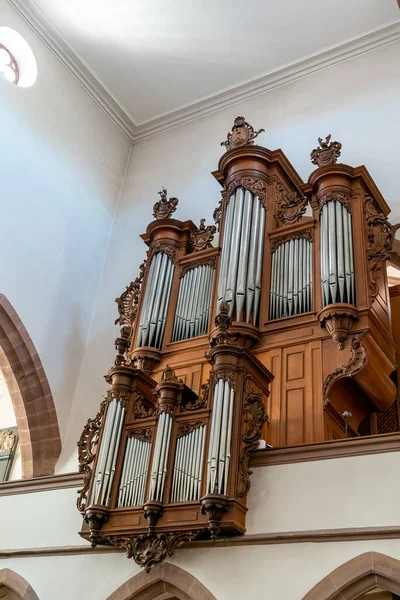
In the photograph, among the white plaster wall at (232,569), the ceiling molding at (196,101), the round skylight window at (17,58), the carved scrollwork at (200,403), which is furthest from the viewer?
the ceiling molding at (196,101)

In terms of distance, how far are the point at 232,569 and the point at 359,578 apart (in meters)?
1.15

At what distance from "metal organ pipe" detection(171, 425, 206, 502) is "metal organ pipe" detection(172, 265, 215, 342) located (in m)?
2.10

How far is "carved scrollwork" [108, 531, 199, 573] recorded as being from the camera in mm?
6176


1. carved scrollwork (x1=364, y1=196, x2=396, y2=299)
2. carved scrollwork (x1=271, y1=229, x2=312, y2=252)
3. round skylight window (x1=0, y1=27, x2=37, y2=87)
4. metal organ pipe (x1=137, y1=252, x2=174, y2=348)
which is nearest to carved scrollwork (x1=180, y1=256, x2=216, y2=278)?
metal organ pipe (x1=137, y1=252, x2=174, y2=348)

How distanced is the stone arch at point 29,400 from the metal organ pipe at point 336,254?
4712 millimetres

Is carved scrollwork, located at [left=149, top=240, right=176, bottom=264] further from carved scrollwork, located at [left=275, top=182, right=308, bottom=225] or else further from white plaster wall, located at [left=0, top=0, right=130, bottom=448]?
white plaster wall, located at [left=0, top=0, right=130, bottom=448]

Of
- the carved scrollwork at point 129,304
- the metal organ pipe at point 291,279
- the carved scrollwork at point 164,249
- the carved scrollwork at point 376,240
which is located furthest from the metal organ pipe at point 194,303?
the carved scrollwork at point 376,240

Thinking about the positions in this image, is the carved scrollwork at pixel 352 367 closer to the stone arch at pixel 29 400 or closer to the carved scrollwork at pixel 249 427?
the carved scrollwork at pixel 249 427

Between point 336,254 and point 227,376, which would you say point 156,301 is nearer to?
point 336,254

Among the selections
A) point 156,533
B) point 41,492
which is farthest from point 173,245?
point 156,533

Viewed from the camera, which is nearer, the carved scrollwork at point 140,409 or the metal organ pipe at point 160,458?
the metal organ pipe at point 160,458

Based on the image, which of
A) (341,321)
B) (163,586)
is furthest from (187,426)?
(341,321)

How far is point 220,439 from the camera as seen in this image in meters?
6.26

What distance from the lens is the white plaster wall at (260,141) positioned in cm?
1041
